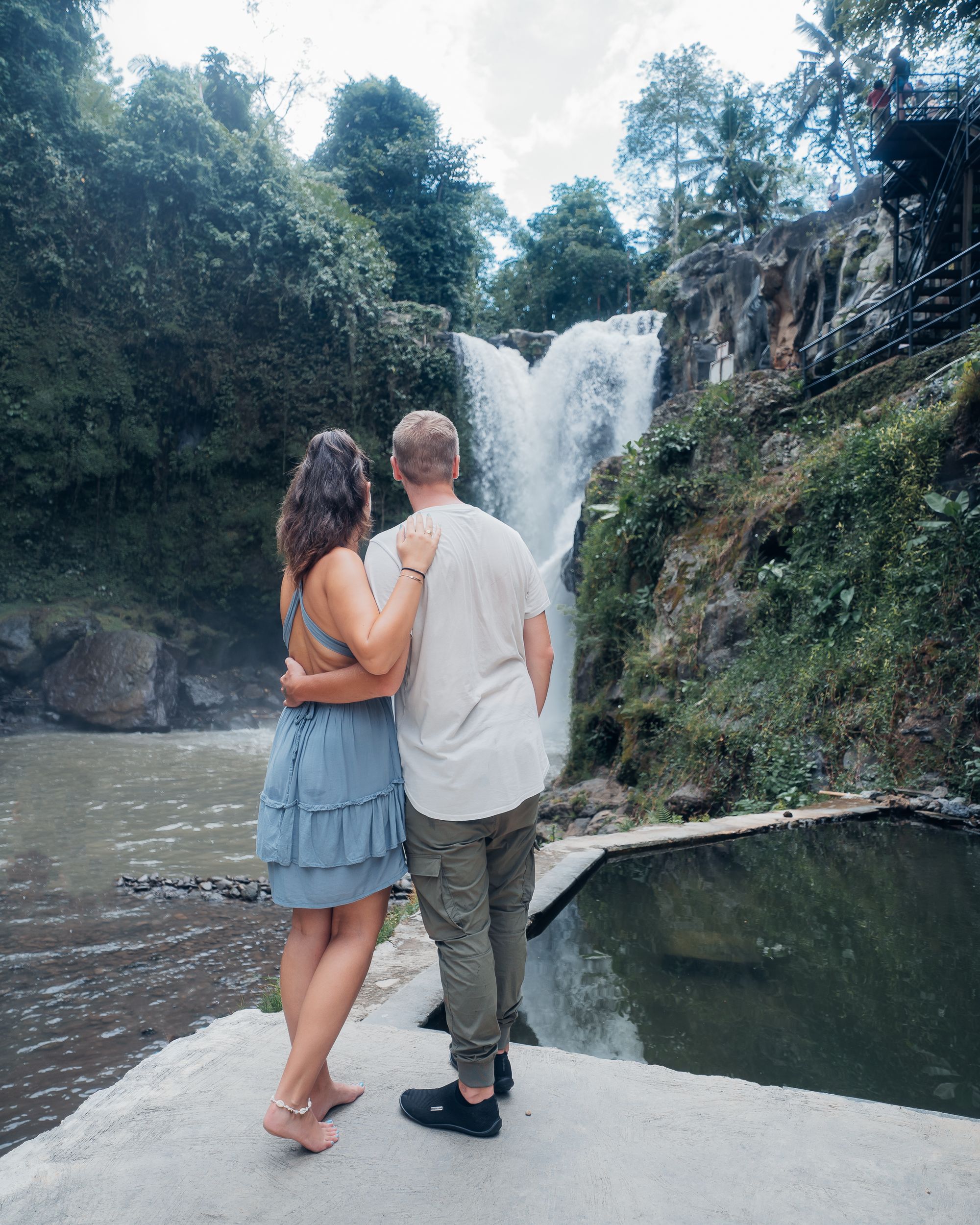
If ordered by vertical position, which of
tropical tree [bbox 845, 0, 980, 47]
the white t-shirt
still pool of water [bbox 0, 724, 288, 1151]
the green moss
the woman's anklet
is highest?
tropical tree [bbox 845, 0, 980, 47]

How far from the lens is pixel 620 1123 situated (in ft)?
6.30

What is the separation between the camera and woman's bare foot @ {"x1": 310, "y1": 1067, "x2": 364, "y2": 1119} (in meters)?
1.93

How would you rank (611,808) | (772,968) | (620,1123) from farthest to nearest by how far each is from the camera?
(611,808) < (772,968) < (620,1123)

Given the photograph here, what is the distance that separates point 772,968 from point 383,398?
1750 centimetres

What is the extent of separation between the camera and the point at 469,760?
193 centimetres

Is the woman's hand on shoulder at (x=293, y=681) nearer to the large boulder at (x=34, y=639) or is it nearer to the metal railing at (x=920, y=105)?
the metal railing at (x=920, y=105)

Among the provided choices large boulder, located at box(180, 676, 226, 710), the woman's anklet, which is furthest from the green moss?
large boulder, located at box(180, 676, 226, 710)

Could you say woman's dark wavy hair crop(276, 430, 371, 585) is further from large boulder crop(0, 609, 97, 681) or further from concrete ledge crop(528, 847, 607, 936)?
large boulder crop(0, 609, 97, 681)

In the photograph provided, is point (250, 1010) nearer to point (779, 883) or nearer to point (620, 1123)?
point (620, 1123)

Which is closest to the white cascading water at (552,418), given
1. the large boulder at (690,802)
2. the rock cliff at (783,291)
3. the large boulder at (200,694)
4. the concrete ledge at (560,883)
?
the rock cliff at (783,291)

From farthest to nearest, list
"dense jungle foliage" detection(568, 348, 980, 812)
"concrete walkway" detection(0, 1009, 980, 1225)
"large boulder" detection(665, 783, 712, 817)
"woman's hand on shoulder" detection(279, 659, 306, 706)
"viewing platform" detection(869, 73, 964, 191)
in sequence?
"viewing platform" detection(869, 73, 964, 191) → "large boulder" detection(665, 783, 712, 817) → "dense jungle foliage" detection(568, 348, 980, 812) → "woman's hand on shoulder" detection(279, 659, 306, 706) → "concrete walkway" detection(0, 1009, 980, 1225)

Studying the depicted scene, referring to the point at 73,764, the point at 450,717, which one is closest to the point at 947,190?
the point at 450,717

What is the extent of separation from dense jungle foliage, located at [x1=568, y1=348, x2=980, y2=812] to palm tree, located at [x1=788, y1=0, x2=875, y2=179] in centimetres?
2534

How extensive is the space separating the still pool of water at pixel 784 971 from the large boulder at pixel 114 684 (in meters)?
12.5
